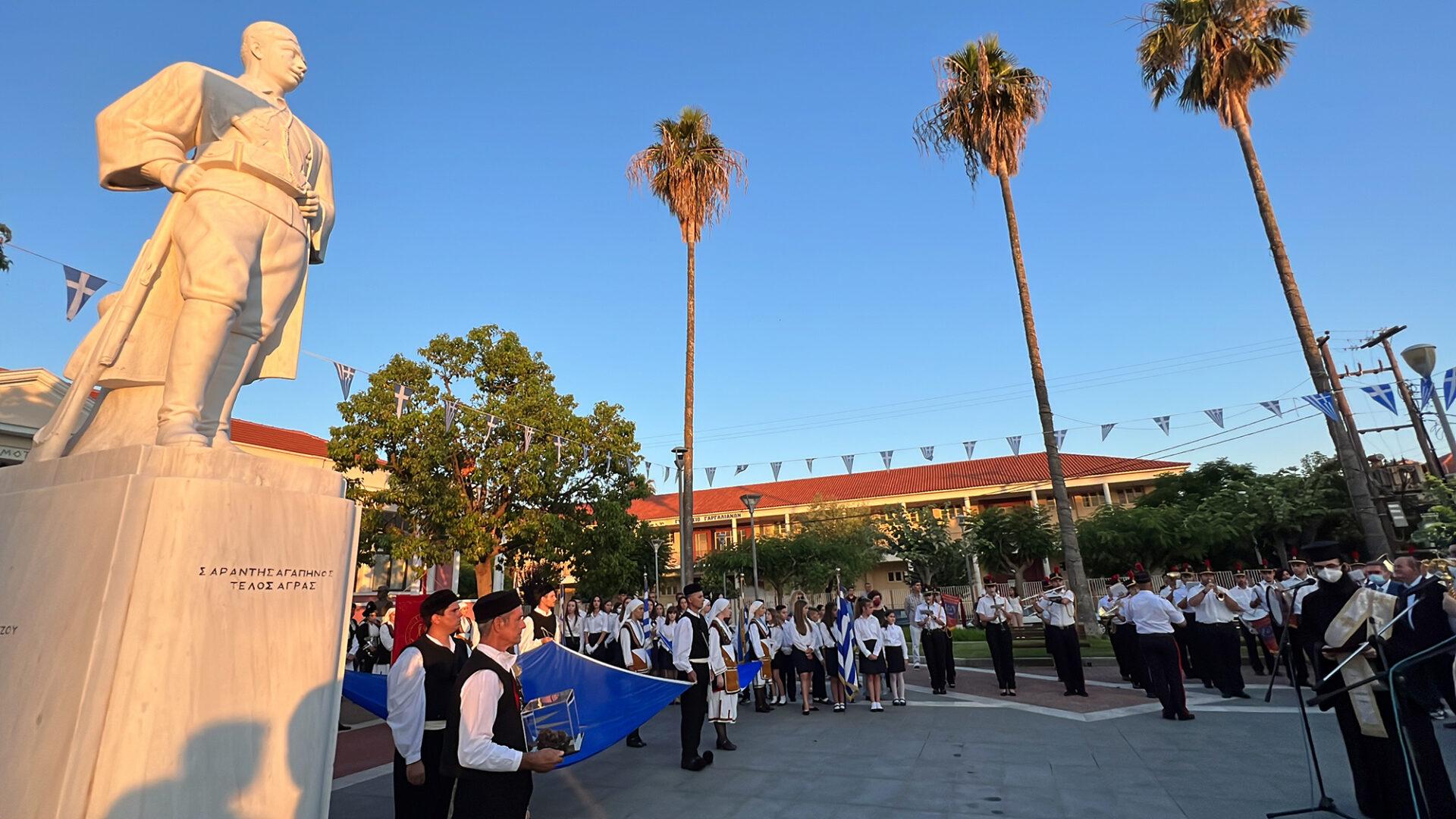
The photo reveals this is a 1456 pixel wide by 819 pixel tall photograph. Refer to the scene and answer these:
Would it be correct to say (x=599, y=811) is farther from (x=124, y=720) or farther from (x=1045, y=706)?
(x=1045, y=706)

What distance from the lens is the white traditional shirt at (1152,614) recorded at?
29.2 feet

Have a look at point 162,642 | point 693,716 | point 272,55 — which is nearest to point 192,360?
point 162,642

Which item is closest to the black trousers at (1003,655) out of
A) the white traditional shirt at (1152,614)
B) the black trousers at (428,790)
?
the white traditional shirt at (1152,614)

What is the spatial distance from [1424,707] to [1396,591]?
836 millimetres

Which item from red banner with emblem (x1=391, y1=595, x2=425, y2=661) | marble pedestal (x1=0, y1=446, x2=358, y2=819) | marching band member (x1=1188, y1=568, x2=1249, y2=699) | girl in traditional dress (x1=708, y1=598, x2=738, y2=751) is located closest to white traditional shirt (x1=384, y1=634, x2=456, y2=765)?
marble pedestal (x1=0, y1=446, x2=358, y2=819)

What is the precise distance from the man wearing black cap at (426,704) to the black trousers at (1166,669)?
328 inches

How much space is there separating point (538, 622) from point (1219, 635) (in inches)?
391

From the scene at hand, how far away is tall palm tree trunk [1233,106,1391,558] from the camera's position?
14078mm

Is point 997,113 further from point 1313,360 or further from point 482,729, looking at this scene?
point 482,729

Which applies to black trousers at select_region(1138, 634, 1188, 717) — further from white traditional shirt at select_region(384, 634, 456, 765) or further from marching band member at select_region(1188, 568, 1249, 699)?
white traditional shirt at select_region(384, 634, 456, 765)

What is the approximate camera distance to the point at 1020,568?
35281 millimetres

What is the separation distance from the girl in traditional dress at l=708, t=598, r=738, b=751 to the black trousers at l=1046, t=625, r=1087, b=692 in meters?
5.74

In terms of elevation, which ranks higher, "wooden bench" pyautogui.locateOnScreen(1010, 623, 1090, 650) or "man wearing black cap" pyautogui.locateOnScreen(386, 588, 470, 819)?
"man wearing black cap" pyautogui.locateOnScreen(386, 588, 470, 819)

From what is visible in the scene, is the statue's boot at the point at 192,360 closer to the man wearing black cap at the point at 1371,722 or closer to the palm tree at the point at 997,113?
the man wearing black cap at the point at 1371,722
